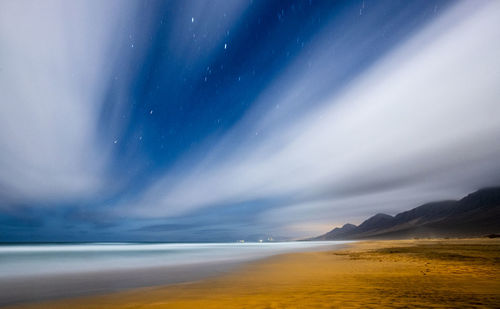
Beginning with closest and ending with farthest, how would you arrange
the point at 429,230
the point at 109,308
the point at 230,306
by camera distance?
the point at 230,306 < the point at 109,308 < the point at 429,230

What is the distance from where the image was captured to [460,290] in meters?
7.30

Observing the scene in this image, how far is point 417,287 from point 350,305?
3.41 m

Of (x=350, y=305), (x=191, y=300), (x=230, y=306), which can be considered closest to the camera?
(x=350, y=305)

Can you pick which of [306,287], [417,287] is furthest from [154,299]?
[417,287]

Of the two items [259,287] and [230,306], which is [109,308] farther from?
[259,287]

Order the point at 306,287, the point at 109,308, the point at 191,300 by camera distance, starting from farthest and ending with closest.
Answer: the point at 306,287, the point at 191,300, the point at 109,308

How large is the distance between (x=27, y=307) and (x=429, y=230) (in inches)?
8198

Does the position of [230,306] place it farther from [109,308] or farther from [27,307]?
[27,307]

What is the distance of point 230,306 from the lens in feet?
21.7

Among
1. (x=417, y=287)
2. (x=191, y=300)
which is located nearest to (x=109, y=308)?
(x=191, y=300)

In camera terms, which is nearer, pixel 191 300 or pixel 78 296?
pixel 191 300

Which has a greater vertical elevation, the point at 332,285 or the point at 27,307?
the point at 27,307

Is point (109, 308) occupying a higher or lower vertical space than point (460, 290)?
higher

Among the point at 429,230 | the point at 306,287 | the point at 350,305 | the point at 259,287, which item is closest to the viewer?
the point at 350,305
